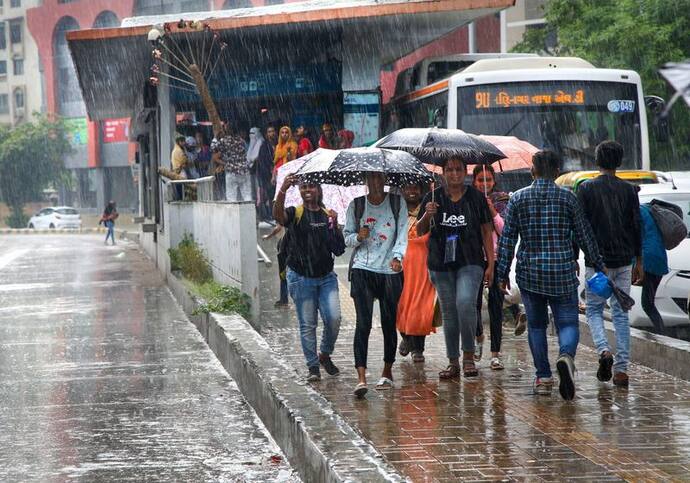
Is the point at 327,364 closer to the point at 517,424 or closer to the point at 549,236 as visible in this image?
the point at 549,236

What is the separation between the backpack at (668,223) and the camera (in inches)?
370

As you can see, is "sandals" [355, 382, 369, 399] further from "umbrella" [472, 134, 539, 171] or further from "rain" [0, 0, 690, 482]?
"umbrella" [472, 134, 539, 171]

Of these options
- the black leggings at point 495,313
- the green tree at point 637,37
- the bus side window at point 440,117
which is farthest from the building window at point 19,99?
the black leggings at point 495,313

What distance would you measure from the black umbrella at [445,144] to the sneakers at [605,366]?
1.81m

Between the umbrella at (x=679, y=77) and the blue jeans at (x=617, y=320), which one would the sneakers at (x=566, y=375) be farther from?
the umbrella at (x=679, y=77)

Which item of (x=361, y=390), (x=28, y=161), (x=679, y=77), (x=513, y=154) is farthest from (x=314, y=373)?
(x=28, y=161)

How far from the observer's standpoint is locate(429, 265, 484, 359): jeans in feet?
30.3

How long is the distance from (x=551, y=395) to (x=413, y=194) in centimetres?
215

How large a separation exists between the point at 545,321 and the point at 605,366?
624mm

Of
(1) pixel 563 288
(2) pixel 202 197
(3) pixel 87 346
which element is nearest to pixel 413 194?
(1) pixel 563 288

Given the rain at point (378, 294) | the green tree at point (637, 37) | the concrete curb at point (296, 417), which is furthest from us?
the green tree at point (637, 37)

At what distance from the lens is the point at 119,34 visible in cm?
2183

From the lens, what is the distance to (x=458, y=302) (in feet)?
30.5

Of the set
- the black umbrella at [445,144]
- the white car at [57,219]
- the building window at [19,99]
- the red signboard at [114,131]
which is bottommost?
the white car at [57,219]
